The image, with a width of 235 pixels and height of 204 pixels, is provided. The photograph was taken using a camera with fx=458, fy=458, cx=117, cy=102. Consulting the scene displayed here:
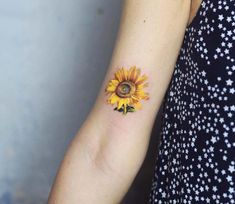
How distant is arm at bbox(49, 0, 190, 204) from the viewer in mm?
746

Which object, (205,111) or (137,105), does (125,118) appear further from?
(205,111)

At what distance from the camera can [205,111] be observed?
74cm

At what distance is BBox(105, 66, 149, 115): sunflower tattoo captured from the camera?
75cm

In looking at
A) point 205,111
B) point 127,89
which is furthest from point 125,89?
point 205,111

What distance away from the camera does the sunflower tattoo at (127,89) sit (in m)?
0.75

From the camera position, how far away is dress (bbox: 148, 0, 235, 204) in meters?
0.71

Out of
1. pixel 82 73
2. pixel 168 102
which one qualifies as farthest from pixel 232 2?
pixel 82 73

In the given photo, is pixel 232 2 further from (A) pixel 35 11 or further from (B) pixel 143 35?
(A) pixel 35 11

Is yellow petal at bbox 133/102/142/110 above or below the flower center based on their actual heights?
below

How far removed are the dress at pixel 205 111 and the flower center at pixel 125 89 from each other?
0.09 meters

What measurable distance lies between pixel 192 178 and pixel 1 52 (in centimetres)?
58

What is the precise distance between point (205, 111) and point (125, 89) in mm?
135

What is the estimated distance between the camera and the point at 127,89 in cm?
75

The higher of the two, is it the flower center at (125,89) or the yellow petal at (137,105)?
the flower center at (125,89)
